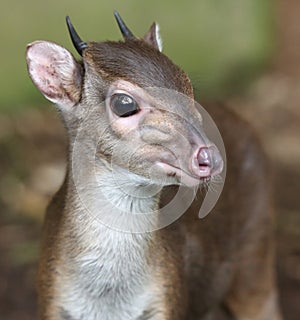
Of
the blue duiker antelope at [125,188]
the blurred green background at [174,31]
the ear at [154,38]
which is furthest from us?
the blurred green background at [174,31]

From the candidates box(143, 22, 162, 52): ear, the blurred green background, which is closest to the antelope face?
box(143, 22, 162, 52): ear

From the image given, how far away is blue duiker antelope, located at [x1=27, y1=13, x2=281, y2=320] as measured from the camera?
382cm

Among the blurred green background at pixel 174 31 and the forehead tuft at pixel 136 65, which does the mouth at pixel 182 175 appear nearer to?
the forehead tuft at pixel 136 65

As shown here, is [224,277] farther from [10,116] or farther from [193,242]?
[10,116]

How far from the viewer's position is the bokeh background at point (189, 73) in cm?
687

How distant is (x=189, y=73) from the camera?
6766mm

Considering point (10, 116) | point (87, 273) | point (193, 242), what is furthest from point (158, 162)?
point (10, 116)

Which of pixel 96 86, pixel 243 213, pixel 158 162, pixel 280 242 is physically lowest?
pixel 280 242

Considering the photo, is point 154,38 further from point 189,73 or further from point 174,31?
point 174,31

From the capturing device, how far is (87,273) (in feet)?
14.1

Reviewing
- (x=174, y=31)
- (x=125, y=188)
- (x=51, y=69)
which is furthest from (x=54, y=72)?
(x=174, y=31)

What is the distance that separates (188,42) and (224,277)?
4.30 metres

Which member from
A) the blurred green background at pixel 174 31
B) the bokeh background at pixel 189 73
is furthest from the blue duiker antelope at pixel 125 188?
the blurred green background at pixel 174 31

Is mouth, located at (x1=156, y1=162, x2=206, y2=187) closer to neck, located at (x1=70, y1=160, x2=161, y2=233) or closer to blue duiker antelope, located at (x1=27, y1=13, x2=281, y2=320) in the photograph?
blue duiker antelope, located at (x1=27, y1=13, x2=281, y2=320)
